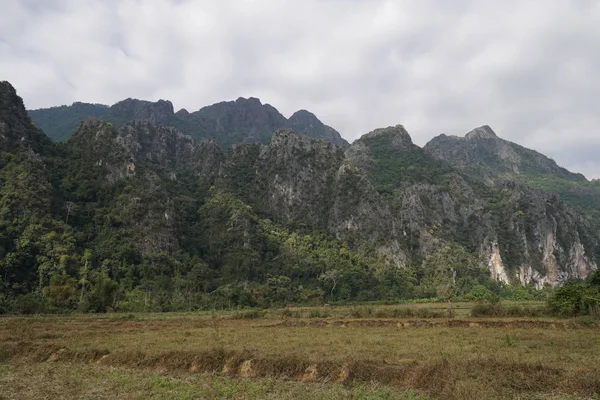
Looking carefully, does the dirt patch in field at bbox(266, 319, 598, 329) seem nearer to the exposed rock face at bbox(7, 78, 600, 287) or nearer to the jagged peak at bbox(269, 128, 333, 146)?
the exposed rock face at bbox(7, 78, 600, 287)

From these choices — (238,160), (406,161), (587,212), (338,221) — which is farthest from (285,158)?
(587,212)

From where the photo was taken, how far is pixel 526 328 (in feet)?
114

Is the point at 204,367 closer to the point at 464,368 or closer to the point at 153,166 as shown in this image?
the point at 464,368

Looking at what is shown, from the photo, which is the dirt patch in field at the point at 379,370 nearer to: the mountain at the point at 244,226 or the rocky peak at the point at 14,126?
the mountain at the point at 244,226

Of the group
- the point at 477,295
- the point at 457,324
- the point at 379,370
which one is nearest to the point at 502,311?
the point at 457,324

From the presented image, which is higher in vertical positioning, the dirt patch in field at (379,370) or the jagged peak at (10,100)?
the jagged peak at (10,100)

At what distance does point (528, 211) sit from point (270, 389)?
166m

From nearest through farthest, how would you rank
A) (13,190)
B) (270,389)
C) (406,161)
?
(270,389) → (13,190) → (406,161)

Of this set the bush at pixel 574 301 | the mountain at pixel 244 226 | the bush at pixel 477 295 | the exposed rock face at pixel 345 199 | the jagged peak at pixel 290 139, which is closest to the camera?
the bush at pixel 574 301

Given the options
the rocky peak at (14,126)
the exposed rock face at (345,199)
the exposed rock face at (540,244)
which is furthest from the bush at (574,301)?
the rocky peak at (14,126)

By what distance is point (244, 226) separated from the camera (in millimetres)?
122500

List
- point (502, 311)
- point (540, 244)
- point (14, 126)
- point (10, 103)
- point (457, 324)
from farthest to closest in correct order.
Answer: point (540, 244)
point (10, 103)
point (14, 126)
point (502, 311)
point (457, 324)

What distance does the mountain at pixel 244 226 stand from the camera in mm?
79688

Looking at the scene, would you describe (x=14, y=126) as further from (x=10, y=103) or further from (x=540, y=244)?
(x=540, y=244)
